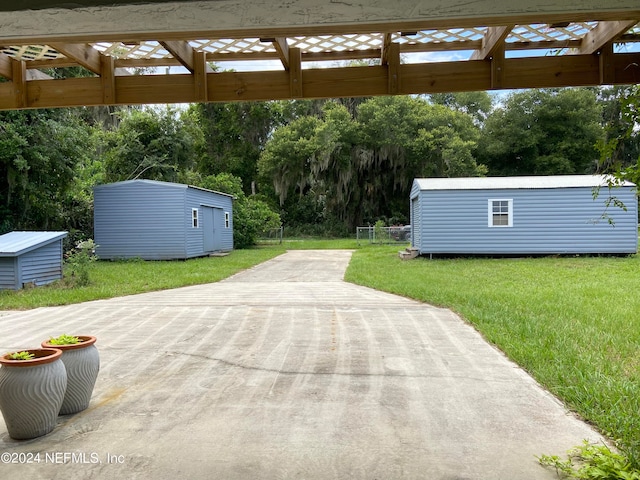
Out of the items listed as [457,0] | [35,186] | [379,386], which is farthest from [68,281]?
[457,0]

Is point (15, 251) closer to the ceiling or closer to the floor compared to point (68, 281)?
closer to the ceiling

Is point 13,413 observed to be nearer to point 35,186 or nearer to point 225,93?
point 225,93

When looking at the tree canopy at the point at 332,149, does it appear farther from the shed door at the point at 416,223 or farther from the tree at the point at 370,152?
the shed door at the point at 416,223

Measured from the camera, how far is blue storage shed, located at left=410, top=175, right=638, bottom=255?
49.1ft

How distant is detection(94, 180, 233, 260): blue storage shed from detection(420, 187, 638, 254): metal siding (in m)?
8.12

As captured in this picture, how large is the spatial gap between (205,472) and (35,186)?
566 inches

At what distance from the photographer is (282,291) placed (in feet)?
32.1

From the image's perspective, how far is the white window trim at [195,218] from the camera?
1705 cm

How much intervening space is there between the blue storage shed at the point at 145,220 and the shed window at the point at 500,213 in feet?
33.8

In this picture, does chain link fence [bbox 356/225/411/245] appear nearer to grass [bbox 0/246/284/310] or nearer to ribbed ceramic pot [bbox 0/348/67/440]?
grass [bbox 0/246/284/310]

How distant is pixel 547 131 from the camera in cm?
3425

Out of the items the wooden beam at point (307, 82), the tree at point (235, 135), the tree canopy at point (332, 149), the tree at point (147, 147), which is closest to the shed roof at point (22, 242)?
the tree canopy at point (332, 149)

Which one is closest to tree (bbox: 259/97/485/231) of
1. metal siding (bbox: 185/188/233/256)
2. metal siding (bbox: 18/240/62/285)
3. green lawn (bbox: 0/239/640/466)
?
metal siding (bbox: 185/188/233/256)

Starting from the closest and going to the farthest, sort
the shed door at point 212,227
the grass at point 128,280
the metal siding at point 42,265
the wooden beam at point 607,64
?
the wooden beam at point 607,64 → the grass at point 128,280 → the metal siding at point 42,265 → the shed door at point 212,227
